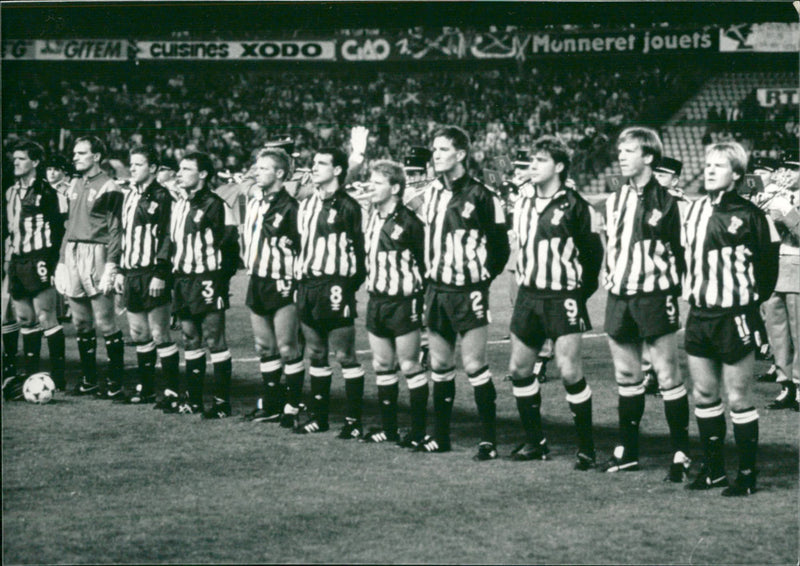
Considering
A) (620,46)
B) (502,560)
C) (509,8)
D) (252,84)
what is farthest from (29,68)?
(502,560)

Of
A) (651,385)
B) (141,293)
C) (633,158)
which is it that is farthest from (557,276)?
(141,293)

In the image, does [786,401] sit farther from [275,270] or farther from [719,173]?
[275,270]

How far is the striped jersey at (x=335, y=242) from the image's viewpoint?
7.93 m

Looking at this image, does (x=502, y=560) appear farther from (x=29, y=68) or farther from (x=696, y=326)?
(x=29, y=68)

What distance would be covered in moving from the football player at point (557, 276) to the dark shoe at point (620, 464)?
0.39 ft

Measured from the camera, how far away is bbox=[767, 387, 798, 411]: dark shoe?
9.02 metres

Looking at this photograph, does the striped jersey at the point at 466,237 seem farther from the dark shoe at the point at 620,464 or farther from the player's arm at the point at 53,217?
the player's arm at the point at 53,217

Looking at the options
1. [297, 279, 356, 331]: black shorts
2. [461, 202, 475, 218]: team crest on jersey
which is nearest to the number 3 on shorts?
[297, 279, 356, 331]: black shorts

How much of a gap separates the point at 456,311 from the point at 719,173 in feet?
6.16

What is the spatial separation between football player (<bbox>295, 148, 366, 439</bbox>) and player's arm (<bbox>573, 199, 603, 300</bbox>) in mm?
1716

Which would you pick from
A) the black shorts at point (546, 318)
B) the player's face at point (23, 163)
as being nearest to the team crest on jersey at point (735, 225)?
the black shorts at point (546, 318)

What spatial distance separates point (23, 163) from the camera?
9.53 meters

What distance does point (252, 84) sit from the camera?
3556cm

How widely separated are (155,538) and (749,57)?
107 feet
